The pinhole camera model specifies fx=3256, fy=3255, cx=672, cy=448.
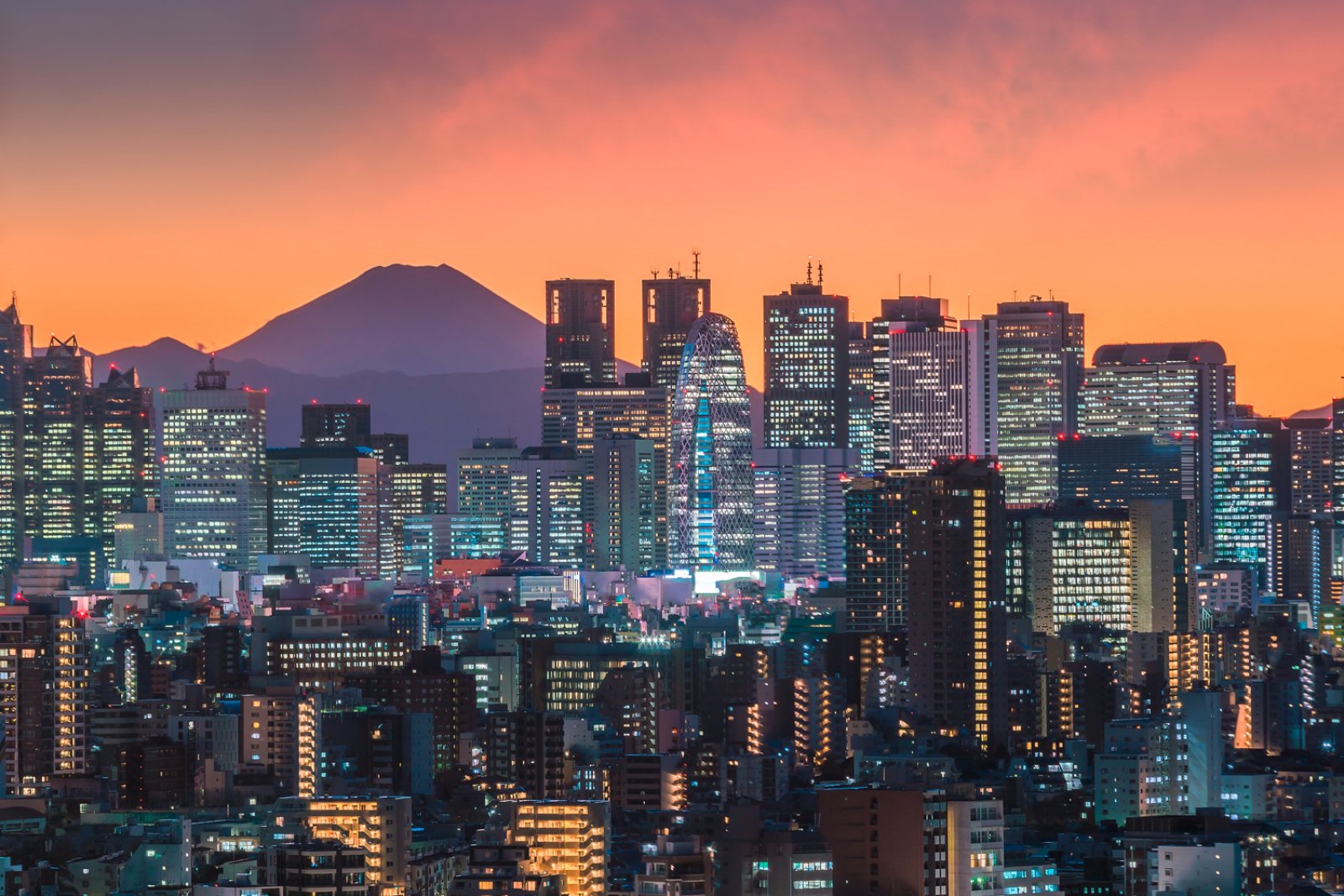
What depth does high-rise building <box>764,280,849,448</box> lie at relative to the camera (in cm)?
11256

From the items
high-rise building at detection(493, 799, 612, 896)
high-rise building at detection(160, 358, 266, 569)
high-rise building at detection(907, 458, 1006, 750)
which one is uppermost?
high-rise building at detection(160, 358, 266, 569)

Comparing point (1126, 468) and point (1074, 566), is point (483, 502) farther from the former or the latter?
point (1074, 566)

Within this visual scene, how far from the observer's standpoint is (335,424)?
119 m

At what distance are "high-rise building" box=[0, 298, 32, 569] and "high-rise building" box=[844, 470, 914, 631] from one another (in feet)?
125

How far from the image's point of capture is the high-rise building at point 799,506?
106250 millimetres

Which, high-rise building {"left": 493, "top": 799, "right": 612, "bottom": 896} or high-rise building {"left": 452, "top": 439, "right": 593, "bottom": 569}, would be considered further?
high-rise building {"left": 452, "top": 439, "right": 593, "bottom": 569}

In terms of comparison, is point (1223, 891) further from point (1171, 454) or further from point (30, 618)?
point (1171, 454)

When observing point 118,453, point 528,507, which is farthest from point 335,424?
point 118,453

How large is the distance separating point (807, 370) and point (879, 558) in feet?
157

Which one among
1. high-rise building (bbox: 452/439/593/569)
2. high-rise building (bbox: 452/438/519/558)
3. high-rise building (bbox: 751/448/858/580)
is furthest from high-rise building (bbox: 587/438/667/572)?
high-rise building (bbox: 452/438/519/558)

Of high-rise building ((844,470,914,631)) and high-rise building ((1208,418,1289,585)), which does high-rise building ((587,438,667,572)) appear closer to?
high-rise building ((1208,418,1289,585))

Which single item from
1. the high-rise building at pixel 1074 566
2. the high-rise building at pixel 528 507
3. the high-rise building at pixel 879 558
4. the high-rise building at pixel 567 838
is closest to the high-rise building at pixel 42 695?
the high-rise building at pixel 567 838

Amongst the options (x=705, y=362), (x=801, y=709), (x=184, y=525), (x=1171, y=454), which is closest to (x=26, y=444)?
(x=184, y=525)

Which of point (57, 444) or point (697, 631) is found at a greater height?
point (57, 444)
